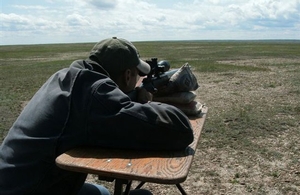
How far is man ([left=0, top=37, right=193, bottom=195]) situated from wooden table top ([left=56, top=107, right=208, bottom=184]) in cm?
4

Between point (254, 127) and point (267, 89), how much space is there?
6280mm

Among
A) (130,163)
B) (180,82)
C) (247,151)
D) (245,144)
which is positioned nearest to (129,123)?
(130,163)

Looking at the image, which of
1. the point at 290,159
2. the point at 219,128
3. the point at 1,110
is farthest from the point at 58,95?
the point at 1,110

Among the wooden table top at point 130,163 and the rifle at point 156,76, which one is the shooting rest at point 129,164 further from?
the rifle at point 156,76

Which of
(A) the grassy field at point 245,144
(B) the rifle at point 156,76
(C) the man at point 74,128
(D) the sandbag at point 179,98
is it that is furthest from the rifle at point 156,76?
(A) the grassy field at point 245,144

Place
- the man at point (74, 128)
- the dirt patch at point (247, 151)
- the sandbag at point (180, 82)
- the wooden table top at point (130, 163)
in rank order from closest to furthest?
the wooden table top at point (130, 163) < the man at point (74, 128) < the sandbag at point (180, 82) < the dirt patch at point (247, 151)

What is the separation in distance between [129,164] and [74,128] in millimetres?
361

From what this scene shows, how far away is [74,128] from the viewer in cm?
186

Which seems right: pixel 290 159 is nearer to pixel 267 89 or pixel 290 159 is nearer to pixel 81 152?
pixel 81 152

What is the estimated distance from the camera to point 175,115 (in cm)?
192

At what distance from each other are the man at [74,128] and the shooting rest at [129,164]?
0.04 m

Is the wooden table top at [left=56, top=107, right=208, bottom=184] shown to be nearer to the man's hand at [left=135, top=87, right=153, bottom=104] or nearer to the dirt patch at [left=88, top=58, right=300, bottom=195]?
the man's hand at [left=135, top=87, right=153, bottom=104]

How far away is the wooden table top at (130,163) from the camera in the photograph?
1712 mm

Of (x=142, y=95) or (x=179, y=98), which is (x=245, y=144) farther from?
(x=142, y=95)
